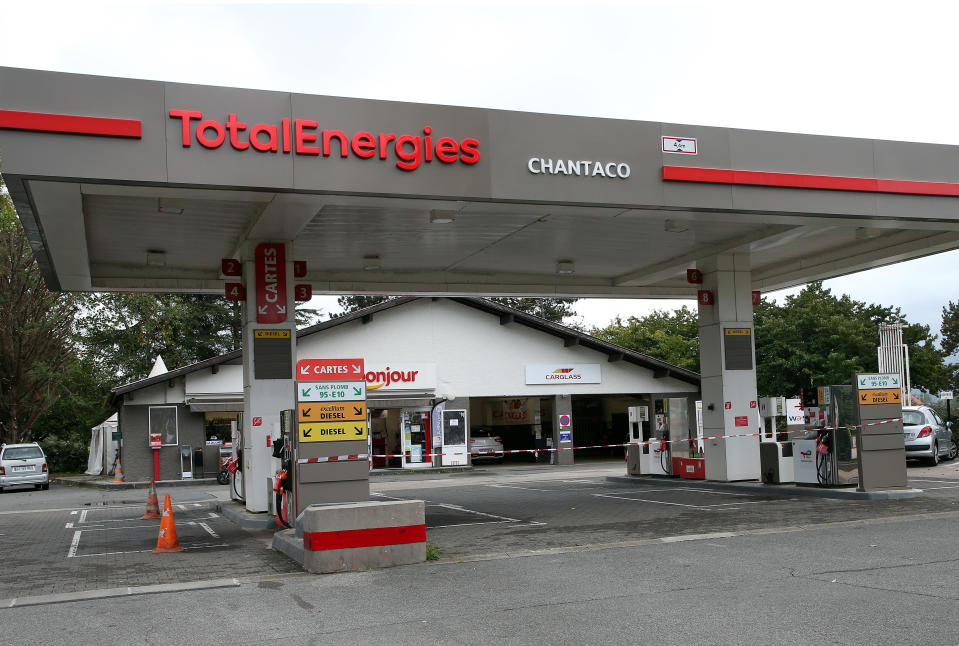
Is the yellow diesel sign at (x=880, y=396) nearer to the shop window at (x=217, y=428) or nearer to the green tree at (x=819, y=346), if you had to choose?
the shop window at (x=217, y=428)

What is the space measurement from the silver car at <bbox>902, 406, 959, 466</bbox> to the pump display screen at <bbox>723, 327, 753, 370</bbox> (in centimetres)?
705

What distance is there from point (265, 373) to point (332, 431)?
277 cm

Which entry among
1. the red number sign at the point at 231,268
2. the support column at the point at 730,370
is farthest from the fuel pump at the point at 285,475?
the support column at the point at 730,370

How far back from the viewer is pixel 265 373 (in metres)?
14.6

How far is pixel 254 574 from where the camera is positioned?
9.48m

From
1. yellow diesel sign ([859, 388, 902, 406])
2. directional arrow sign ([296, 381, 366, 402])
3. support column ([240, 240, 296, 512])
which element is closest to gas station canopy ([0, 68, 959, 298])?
support column ([240, 240, 296, 512])

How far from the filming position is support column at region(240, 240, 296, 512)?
47.7 feet

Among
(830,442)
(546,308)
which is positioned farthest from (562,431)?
(546,308)

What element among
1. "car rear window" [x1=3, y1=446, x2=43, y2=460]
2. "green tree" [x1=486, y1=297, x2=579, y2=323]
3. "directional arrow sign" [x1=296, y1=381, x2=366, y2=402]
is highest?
"green tree" [x1=486, y1=297, x2=579, y2=323]

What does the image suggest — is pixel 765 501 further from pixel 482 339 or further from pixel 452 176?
pixel 482 339

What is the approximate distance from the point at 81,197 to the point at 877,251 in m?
14.6

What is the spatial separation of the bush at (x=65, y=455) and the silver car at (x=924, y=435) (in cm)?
3515

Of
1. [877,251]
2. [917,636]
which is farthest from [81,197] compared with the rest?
[877,251]

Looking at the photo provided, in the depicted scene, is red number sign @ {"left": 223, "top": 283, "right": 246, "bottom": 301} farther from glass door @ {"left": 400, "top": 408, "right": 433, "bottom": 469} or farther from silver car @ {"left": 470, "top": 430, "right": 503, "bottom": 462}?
silver car @ {"left": 470, "top": 430, "right": 503, "bottom": 462}
